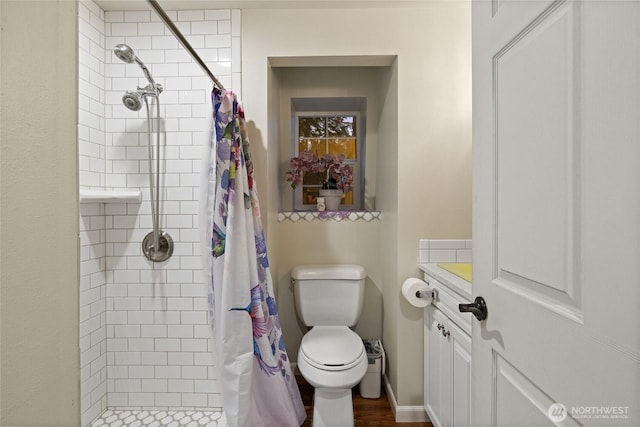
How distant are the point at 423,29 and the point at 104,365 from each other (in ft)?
8.75

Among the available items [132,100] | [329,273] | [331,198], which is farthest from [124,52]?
[329,273]

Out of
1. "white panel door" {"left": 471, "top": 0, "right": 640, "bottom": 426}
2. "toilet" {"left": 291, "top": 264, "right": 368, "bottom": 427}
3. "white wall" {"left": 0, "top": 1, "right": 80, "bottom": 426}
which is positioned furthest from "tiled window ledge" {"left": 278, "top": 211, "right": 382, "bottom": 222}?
"white wall" {"left": 0, "top": 1, "right": 80, "bottom": 426}

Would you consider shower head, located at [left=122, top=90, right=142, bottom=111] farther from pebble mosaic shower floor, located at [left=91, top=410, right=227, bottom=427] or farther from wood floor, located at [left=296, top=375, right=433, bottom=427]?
wood floor, located at [left=296, top=375, right=433, bottom=427]

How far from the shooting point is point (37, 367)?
426 millimetres

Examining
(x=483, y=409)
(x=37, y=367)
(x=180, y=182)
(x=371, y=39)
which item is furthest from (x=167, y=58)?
(x=483, y=409)

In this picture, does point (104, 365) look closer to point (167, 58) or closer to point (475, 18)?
point (167, 58)

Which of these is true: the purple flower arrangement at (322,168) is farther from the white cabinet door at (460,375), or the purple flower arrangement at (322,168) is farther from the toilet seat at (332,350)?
the white cabinet door at (460,375)

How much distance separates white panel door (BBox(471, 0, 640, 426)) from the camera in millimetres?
489

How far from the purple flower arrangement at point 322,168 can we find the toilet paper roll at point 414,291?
867 millimetres

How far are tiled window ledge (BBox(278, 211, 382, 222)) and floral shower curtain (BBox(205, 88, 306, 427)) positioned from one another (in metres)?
0.67

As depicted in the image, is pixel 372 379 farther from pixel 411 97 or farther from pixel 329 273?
pixel 411 97

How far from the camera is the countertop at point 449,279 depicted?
133 cm

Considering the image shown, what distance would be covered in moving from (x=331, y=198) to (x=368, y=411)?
1367 millimetres

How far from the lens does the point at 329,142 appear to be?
8.86 feet
